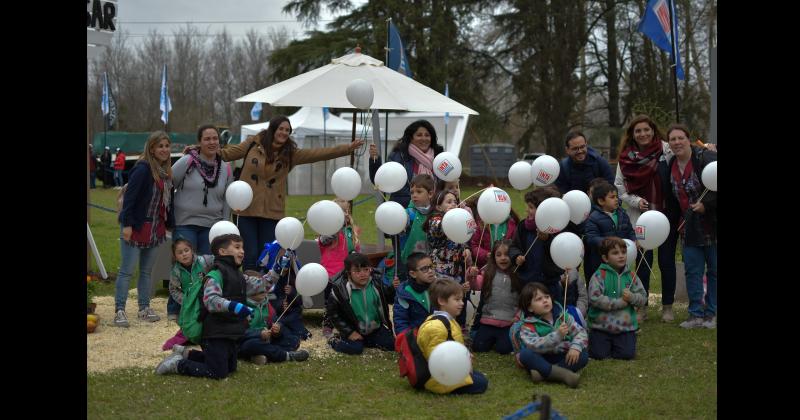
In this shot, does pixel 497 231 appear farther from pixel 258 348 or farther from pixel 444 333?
pixel 258 348

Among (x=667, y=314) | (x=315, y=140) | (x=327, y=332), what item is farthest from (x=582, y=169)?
(x=315, y=140)

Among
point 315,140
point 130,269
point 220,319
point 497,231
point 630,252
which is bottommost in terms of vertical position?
point 220,319

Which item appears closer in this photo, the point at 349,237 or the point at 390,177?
the point at 390,177

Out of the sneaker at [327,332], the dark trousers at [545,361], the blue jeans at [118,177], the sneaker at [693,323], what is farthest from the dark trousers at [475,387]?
the blue jeans at [118,177]

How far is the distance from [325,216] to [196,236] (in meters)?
1.50

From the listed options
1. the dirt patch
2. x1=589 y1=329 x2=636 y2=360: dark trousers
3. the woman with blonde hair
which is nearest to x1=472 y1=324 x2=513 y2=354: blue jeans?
x1=589 y1=329 x2=636 y2=360: dark trousers

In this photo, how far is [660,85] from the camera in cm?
3016

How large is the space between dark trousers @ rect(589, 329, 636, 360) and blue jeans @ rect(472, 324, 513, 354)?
0.59 m

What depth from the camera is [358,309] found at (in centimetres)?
639

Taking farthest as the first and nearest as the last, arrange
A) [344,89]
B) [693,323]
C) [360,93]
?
1. [344,89]
2. [693,323]
3. [360,93]

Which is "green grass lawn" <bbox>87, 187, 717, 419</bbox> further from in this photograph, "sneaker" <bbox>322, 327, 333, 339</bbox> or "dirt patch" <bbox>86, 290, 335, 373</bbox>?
"sneaker" <bbox>322, 327, 333, 339</bbox>

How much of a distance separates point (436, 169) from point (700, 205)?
6.77ft
